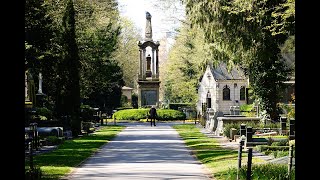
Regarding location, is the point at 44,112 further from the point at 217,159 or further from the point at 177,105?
the point at 177,105

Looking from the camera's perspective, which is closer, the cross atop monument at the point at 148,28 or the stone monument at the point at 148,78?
the cross atop monument at the point at 148,28

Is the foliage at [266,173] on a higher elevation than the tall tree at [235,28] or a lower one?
lower

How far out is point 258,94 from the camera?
3841 centimetres

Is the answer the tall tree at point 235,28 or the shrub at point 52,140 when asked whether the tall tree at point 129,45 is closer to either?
the tall tree at point 235,28

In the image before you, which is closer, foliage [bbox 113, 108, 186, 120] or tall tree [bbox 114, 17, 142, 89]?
foliage [bbox 113, 108, 186, 120]

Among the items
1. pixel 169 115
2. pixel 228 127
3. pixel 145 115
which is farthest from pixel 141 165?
pixel 169 115

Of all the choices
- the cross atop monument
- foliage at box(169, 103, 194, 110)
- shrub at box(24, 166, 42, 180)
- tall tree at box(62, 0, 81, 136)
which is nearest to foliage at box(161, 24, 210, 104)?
foliage at box(169, 103, 194, 110)

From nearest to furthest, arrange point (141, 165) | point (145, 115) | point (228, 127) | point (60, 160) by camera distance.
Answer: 1. point (141, 165)
2. point (60, 160)
3. point (228, 127)
4. point (145, 115)

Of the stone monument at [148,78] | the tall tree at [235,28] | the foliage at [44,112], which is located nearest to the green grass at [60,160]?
the tall tree at [235,28]

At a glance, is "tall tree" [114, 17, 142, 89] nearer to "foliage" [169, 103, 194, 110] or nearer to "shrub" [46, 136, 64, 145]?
"foliage" [169, 103, 194, 110]

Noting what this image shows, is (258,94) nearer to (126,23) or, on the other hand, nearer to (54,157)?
(54,157)
